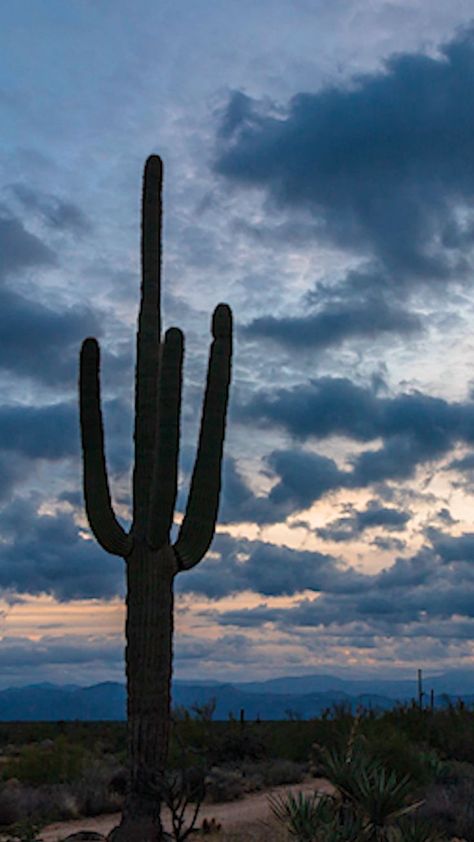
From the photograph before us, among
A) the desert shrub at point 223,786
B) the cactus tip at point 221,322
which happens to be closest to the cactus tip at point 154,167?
the cactus tip at point 221,322

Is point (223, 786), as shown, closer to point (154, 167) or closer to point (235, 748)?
point (235, 748)

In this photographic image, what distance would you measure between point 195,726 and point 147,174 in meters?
16.4

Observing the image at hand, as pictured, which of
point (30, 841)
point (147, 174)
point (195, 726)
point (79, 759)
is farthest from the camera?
point (195, 726)

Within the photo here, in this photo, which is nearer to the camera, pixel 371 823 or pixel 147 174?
pixel 371 823

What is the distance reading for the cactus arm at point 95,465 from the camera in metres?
14.8

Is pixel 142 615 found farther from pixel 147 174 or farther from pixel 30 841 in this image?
pixel 147 174

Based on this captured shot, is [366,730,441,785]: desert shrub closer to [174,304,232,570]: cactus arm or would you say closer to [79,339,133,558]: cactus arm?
[174,304,232,570]: cactus arm

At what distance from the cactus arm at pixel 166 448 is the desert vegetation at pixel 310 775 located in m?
2.77

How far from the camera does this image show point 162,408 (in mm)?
14898

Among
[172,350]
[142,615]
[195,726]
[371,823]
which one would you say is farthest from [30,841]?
[195,726]

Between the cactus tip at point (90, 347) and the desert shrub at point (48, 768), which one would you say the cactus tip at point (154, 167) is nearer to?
the cactus tip at point (90, 347)

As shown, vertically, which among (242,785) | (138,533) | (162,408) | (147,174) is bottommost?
(242,785)

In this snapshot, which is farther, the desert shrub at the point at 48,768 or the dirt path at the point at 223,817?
the desert shrub at the point at 48,768

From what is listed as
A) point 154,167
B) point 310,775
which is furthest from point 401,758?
point 154,167
